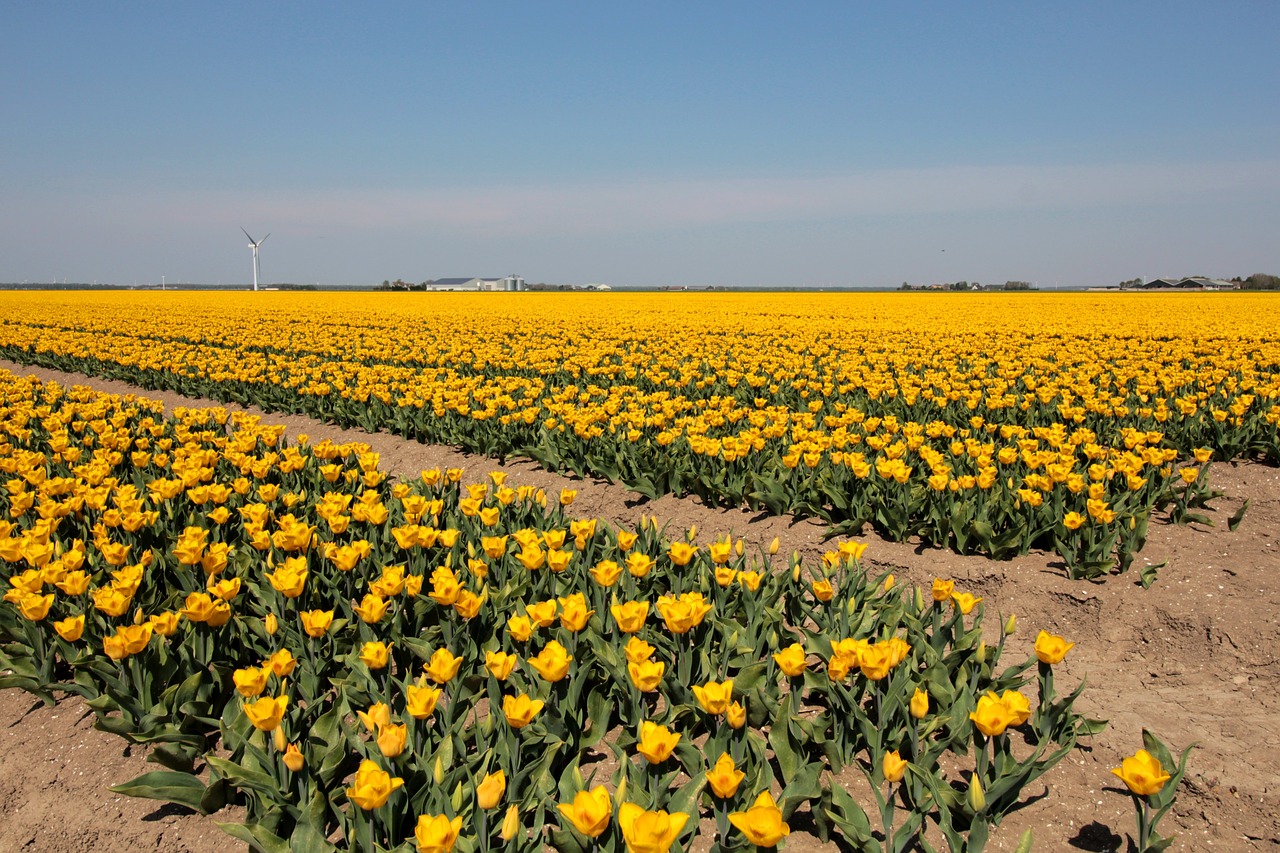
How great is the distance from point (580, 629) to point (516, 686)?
41cm

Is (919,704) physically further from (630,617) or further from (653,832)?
(653,832)

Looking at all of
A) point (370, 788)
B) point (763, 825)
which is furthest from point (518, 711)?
point (763, 825)

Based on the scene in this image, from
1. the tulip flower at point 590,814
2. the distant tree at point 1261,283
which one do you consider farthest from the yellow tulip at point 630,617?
the distant tree at point 1261,283

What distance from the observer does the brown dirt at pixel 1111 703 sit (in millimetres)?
2992

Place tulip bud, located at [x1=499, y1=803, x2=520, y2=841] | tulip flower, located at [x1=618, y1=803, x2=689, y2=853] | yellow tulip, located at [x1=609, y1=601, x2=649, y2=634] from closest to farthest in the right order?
tulip flower, located at [x1=618, y1=803, x2=689, y2=853], tulip bud, located at [x1=499, y1=803, x2=520, y2=841], yellow tulip, located at [x1=609, y1=601, x2=649, y2=634]

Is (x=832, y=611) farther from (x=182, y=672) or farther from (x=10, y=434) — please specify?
(x=10, y=434)

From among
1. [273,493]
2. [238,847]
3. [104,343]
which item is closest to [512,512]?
[273,493]

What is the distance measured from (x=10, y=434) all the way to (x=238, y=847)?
7372 mm

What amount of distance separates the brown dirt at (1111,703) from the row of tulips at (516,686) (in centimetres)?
19

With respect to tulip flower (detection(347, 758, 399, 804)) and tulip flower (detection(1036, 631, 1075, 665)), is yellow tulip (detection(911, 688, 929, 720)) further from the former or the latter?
tulip flower (detection(347, 758, 399, 804))

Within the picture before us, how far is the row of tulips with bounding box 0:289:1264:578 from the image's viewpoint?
18.7 ft

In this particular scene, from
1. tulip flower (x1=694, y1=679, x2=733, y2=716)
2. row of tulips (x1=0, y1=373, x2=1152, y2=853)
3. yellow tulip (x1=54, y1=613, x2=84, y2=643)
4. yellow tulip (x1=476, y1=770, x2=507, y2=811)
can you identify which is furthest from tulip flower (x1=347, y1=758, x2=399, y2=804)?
yellow tulip (x1=54, y1=613, x2=84, y2=643)

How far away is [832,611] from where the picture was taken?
406 cm

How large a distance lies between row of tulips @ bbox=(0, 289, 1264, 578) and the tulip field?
2.3 inches
